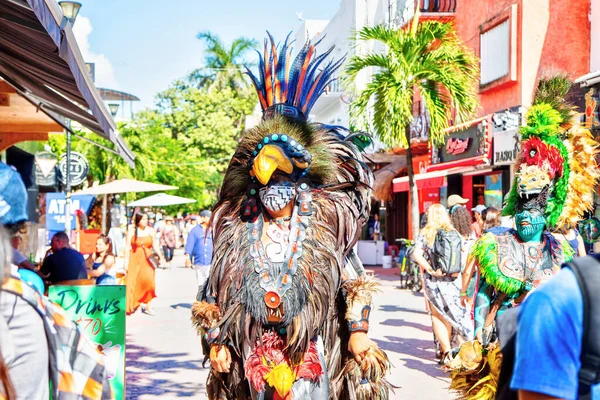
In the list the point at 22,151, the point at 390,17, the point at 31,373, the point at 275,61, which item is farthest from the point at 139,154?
the point at 31,373

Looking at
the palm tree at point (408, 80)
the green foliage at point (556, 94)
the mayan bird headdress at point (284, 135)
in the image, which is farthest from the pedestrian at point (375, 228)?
the mayan bird headdress at point (284, 135)

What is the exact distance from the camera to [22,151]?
662 inches

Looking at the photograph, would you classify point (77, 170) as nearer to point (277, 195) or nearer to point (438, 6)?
point (438, 6)

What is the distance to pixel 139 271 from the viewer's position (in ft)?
41.7

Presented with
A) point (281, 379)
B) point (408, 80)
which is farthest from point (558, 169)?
point (408, 80)

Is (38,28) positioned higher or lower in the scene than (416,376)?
higher

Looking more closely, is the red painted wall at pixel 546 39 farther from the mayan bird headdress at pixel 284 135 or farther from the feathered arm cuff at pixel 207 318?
the feathered arm cuff at pixel 207 318

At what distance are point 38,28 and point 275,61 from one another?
1.43m

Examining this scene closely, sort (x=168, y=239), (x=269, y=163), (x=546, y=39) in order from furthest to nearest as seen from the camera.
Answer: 1. (x=168, y=239)
2. (x=546, y=39)
3. (x=269, y=163)

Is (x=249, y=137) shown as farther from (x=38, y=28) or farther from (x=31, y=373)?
(x=31, y=373)

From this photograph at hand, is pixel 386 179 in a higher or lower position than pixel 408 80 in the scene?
lower

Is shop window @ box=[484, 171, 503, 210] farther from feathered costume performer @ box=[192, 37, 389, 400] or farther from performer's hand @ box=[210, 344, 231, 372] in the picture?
performer's hand @ box=[210, 344, 231, 372]

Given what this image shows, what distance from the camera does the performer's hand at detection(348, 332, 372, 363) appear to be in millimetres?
4031

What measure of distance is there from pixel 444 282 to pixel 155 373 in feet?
10.8
